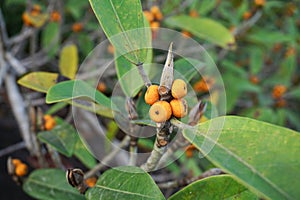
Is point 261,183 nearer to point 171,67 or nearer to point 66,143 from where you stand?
point 171,67

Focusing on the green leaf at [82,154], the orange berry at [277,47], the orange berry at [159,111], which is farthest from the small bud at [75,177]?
the orange berry at [277,47]

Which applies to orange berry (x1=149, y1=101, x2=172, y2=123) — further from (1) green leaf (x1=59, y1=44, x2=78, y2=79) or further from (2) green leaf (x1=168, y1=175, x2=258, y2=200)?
(1) green leaf (x1=59, y1=44, x2=78, y2=79)

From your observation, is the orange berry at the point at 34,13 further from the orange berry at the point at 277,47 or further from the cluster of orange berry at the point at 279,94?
the orange berry at the point at 277,47

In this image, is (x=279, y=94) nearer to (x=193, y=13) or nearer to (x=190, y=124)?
(x=193, y=13)

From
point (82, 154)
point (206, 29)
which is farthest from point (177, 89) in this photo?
point (206, 29)

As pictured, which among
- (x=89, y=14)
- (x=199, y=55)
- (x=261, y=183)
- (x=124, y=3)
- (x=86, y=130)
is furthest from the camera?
(x=89, y=14)

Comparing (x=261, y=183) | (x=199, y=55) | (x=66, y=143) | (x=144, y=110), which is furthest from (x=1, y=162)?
(x=261, y=183)

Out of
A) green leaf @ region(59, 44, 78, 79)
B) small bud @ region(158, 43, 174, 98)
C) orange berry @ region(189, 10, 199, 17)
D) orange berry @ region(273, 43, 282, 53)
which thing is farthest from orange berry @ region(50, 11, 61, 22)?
small bud @ region(158, 43, 174, 98)
